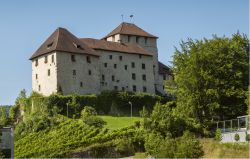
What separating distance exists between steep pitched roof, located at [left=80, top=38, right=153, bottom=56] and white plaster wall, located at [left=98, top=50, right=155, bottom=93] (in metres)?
0.59

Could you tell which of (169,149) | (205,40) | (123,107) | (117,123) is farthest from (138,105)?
A: (169,149)

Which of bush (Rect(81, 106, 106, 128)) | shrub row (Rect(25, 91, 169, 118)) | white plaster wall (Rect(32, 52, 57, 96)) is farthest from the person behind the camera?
white plaster wall (Rect(32, 52, 57, 96))

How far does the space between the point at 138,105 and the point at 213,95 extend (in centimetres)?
2298

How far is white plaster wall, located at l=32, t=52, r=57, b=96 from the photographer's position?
267ft

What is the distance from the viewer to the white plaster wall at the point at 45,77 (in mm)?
81375

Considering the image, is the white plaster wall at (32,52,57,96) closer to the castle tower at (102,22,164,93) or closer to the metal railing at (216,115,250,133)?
the castle tower at (102,22,164,93)

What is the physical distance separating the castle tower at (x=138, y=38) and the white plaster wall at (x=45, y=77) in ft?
48.2

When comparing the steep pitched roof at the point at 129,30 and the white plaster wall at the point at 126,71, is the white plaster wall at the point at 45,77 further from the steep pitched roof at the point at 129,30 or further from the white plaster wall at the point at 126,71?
the steep pitched roof at the point at 129,30

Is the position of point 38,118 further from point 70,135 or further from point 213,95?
point 213,95

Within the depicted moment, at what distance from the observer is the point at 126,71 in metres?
89.2

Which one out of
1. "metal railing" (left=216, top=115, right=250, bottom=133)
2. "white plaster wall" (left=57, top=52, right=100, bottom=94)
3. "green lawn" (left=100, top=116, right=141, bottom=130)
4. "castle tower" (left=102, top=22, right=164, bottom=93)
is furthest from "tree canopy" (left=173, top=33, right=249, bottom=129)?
"castle tower" (left=102, top=22, right=164, bottom=93)

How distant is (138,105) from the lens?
84188mm

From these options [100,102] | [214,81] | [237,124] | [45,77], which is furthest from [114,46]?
[237,124]

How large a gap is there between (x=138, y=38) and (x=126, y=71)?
9.27 m
